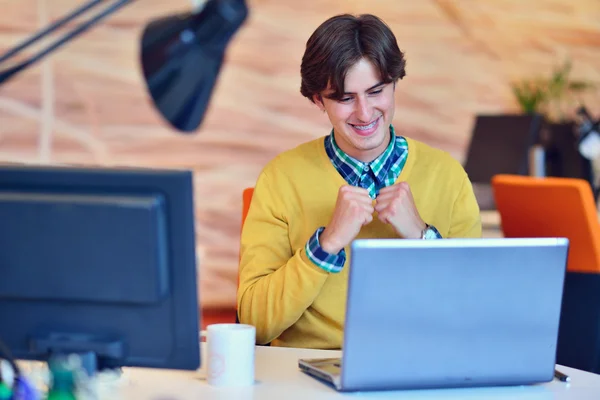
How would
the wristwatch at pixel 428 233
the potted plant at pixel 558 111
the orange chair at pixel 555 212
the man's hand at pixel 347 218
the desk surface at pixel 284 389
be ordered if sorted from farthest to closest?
the potted plant at pixel 558 111 → the orange chair at pixel 555 212 → the wristwatch at pixel 428 233 → the man's hand at pixel 347 218 → the desk surface at pixel 284 389

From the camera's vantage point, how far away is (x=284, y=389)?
1372mm

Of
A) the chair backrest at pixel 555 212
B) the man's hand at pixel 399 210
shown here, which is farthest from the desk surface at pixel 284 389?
the chair backrest at pixel 555 212

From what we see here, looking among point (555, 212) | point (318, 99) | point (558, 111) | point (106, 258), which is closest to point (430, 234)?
point (318, 99)

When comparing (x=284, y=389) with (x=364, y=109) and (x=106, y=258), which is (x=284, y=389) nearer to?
(x=106, y=258)

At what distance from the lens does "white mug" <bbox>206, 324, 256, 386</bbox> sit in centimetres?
138

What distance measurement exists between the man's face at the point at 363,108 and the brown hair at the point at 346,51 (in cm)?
1

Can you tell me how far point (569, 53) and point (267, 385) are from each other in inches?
176

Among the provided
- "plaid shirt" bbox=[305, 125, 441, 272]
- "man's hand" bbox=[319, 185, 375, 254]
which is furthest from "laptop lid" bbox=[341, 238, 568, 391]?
"plaid shirt" bbox=[305, 125, 441, 272]

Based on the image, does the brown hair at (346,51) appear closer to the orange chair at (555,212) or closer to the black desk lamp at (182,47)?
the black desk lamp at (182,47)

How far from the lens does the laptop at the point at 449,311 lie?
4.11 ft

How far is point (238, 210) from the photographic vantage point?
4910 millimetres

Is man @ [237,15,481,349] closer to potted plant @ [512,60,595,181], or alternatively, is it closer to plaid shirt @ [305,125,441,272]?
plaid shirt @ [305,125,441,272]

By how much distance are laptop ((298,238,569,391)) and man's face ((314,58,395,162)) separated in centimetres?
61

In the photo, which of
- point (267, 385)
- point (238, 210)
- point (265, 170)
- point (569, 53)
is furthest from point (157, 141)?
point (267, 385)
